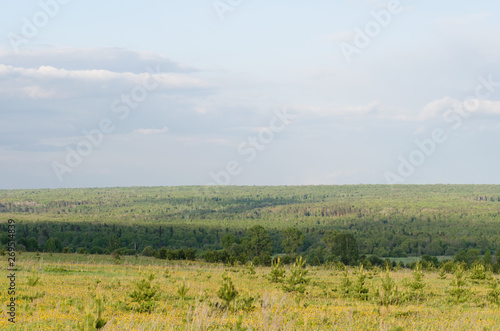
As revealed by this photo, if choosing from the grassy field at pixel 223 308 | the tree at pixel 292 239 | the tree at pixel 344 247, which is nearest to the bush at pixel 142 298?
the grassy field at pixel 223 308

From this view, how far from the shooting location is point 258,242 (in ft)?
347

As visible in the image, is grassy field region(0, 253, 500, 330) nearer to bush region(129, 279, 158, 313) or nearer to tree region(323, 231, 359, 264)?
bush region(129, 279, 158, 313)

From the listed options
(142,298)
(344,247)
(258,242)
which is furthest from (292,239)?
(142,298)

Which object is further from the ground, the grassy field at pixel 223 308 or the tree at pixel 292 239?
the grassy field at pixel 223 308

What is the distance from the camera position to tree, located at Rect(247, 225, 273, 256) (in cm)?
10488

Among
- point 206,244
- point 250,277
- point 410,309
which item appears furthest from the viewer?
point 206,244

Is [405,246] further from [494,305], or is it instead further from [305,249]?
[494,305]

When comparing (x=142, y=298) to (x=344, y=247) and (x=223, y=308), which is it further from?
(x=344, y=247)

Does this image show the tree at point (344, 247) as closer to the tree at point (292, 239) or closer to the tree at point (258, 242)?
the tree at point (292, 239)

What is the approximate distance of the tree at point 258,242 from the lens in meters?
105

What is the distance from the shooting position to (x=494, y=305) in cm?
2527

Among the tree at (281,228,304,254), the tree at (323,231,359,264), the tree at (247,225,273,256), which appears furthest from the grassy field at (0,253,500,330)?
the tree at (281,228,304,254)

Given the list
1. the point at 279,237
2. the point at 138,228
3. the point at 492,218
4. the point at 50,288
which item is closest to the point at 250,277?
the point at 50,288

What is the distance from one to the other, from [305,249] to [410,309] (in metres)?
109
